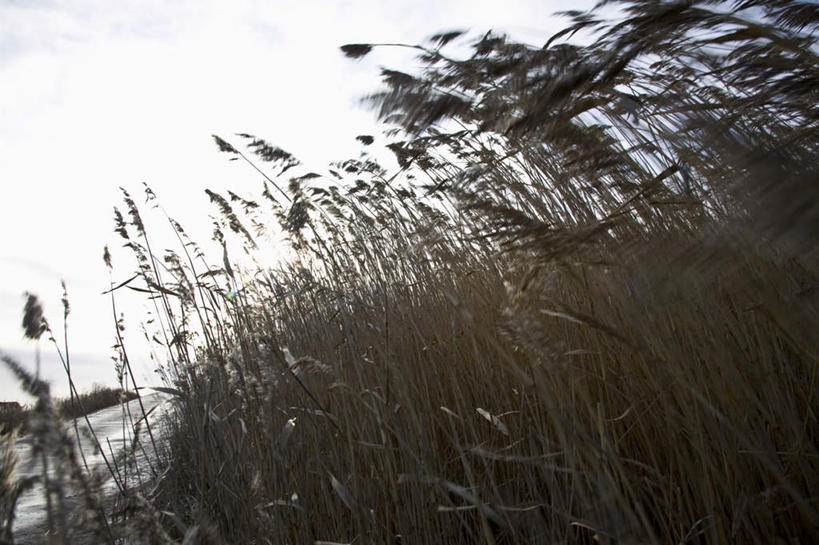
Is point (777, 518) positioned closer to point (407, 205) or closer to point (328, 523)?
point (328, 523)

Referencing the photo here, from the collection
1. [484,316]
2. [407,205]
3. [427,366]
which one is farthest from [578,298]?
[407,205]

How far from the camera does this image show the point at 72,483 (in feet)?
1.98

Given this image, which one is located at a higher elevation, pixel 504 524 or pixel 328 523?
pixel 328 523

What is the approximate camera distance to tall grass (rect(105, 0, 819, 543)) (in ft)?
2.43

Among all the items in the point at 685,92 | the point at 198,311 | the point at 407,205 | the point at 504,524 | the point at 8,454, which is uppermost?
the point at 407,205

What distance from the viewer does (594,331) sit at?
138cm

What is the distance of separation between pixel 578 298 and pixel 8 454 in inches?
59.6

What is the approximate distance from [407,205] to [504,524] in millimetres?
1842

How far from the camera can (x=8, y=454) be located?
0.67 meters

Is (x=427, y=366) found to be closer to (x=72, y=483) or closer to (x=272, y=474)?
(x=272, y=474)

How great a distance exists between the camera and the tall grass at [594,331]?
0.74m

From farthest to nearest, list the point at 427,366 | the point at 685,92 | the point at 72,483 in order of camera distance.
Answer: the point at 427,366 < the point at 685,92 < the point at 72,483

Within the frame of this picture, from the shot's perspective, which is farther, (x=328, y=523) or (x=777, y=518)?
(x=328, y=523)

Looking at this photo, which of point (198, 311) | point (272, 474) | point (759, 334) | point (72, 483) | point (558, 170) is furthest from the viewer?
point (198, 311)
